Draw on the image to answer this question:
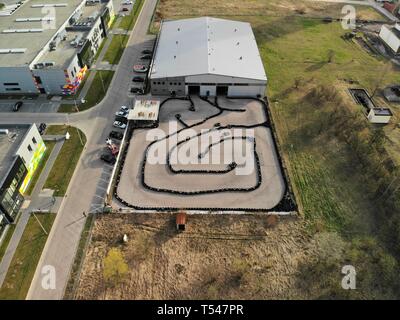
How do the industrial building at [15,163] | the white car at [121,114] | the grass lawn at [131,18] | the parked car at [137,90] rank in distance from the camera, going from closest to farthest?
the industrial building at [15,163] < the white car at [121,114] < the parked car at [137,90] < the grass lawn at [131,18]

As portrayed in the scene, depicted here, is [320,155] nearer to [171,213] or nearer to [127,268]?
[171,213]

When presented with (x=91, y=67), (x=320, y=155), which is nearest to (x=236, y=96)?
(x=320, y=155)

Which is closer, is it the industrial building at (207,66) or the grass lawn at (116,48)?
the industrial building at (207,66)

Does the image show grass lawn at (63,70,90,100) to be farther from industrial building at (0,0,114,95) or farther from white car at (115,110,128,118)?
white car at (115,110,128,118)

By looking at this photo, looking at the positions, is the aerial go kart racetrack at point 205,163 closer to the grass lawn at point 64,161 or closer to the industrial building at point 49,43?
the grass lawn at point 64,161

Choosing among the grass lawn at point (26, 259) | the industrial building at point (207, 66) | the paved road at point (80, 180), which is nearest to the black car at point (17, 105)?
the paved road at point (80, 180)

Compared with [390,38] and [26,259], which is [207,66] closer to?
[26,259]
